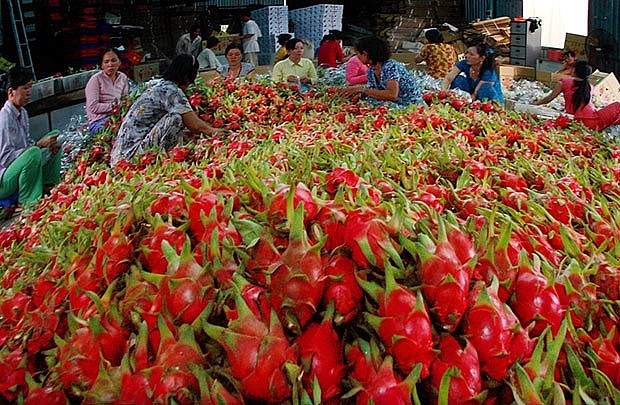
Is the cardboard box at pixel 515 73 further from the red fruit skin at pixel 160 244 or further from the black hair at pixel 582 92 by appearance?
the red fruit skin at pixel 160 244

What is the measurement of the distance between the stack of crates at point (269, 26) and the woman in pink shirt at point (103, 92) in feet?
20.4

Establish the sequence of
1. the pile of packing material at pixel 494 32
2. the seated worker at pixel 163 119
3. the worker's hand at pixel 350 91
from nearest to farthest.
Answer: the seated worker at pixel 163 119
the worker's hand at pixel 350 91
the pile of packing material at pixel 494 32

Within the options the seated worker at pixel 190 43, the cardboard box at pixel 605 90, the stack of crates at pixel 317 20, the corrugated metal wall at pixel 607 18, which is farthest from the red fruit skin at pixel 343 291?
the stack of crates at pixel 317 20

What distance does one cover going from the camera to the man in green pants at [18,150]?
3970 millimetres

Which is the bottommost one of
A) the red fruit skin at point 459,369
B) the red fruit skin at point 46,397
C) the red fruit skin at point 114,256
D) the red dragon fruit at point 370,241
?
the red fruit skin at point 46,397

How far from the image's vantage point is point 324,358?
0.97 meters

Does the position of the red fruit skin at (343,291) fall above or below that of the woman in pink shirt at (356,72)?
above

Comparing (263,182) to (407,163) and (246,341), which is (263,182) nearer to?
(246,341)

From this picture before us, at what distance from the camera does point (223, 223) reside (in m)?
1.24

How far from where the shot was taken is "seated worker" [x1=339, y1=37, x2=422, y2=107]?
15.2 feet

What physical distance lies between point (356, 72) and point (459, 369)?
5465mm

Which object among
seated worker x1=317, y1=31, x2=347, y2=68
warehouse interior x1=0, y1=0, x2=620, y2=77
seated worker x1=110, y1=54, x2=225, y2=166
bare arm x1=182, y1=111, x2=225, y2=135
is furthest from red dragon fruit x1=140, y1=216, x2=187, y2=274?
seated worker x1=317, y1=31, x2=347, y2=68

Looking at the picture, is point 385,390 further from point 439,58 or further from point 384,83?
point 439,58

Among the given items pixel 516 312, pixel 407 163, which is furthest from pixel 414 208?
pixel 407 163
